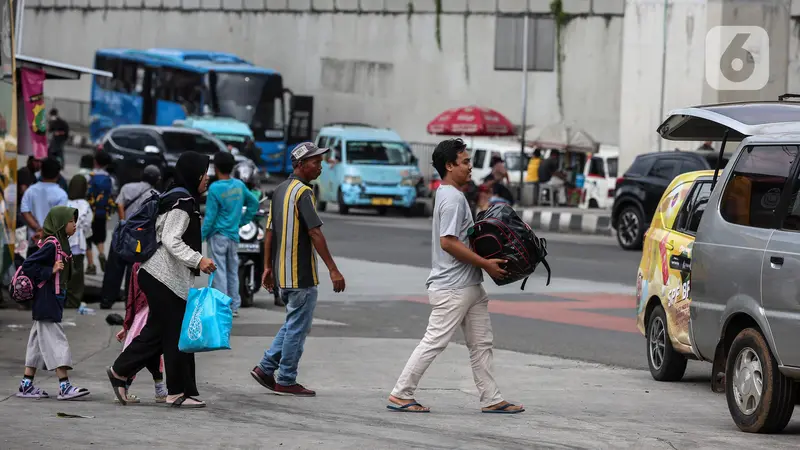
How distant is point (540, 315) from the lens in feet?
55.5

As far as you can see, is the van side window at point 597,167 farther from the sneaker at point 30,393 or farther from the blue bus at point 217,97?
the sneaker at point 30,393

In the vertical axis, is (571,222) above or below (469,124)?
below

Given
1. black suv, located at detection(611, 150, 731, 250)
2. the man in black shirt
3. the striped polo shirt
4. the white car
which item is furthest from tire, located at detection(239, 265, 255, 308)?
the white car

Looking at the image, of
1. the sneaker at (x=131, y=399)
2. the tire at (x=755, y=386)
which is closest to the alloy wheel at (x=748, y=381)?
the tire at (x=755, y=386)

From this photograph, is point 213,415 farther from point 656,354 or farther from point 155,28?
point 155,28

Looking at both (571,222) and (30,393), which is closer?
(30,393)

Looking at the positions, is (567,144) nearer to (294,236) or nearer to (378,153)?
(378,153)

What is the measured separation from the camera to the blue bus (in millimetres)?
44938

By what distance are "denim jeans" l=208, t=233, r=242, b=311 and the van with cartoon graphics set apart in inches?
172

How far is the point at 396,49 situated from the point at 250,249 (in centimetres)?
3413

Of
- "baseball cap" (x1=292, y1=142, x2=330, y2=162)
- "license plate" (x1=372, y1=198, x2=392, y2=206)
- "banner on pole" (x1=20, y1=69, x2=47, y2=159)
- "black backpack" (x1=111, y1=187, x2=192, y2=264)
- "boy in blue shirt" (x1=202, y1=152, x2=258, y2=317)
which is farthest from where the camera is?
"license plate" (x1=372, y1=198, x2=392, y2=206)

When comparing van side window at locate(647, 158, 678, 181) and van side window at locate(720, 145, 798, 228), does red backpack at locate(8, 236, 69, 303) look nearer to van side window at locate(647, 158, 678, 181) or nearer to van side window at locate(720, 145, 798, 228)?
van side window at locate(720, 145, 798, 228)

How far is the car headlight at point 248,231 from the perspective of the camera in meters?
16.9

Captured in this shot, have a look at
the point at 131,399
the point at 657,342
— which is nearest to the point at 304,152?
the point at 131,399
